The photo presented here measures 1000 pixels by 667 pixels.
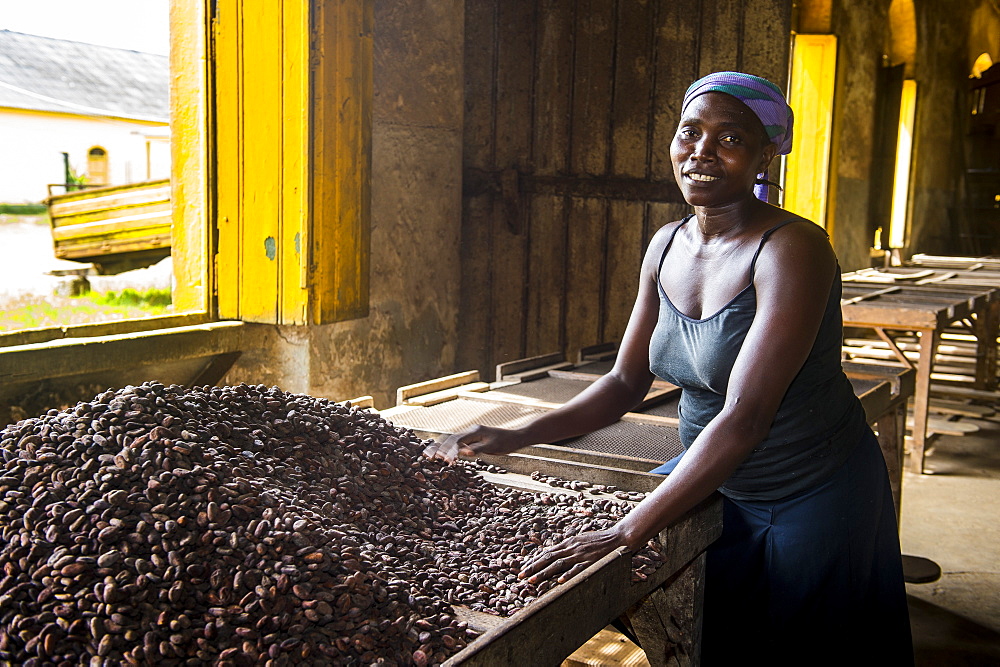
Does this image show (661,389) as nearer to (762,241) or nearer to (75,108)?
(762,241)

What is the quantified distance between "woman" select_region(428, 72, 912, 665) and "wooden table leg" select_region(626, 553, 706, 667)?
15cm

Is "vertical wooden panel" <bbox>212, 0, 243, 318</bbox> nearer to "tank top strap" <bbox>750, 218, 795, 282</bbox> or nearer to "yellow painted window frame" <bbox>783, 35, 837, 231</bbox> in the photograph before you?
"tank top strap" <bbox>750, 218, 795, 282</bbox>

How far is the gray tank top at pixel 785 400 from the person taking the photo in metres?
1.83

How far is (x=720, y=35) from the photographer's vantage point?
15.2 feet

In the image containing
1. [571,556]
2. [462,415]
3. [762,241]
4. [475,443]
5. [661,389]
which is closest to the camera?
[571,556]

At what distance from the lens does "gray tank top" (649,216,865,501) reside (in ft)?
5.99

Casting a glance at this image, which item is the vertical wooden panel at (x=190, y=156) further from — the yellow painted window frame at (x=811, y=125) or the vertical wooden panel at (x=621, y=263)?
the yellow painted window frame at (x=811, y=125)

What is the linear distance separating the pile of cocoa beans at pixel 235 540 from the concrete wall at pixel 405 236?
2.10 m

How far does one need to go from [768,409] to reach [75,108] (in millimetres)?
13960

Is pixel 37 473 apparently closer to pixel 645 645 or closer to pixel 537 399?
pixel 645 645

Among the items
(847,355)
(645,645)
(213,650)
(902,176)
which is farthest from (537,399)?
(902,176)

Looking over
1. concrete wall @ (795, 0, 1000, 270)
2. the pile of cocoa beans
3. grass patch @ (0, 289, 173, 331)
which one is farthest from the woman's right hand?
concrete wall @ (795, 0, 1000, 270)

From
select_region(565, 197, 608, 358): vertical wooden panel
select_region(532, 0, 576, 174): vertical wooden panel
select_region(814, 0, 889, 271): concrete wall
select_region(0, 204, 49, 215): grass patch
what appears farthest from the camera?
select_region(0, 204, 49, 215): grass patch

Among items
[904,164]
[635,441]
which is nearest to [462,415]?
[635,441]
